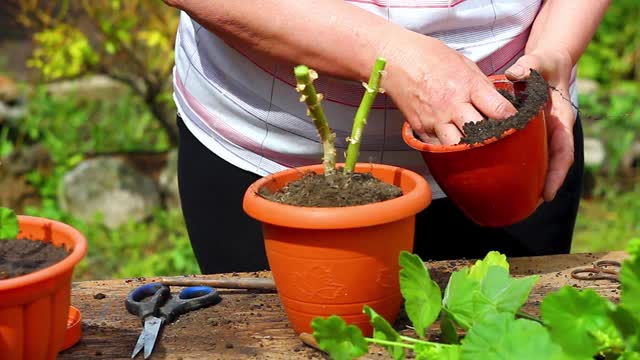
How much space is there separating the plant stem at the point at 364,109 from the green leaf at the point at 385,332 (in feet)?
0.72

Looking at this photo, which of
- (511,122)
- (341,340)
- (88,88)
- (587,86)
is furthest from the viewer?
(587,86)

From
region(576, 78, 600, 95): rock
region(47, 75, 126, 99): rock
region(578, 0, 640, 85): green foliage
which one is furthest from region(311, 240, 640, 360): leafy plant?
region(578, 0, 640, 85): green foliage

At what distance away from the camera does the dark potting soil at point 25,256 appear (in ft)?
3.28

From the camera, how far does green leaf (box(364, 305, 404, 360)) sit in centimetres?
102

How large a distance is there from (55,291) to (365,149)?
0.61 metres

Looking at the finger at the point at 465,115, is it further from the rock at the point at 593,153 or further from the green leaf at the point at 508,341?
the rock at the point at 593,153

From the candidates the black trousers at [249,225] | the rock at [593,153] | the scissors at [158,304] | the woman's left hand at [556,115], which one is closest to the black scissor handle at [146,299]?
the scissors at [158,304]

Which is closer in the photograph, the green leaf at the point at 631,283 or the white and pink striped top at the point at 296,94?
the green leaf at the point at 631,283

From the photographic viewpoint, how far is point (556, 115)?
1386 millimetres

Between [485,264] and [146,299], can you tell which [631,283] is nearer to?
[485,264]

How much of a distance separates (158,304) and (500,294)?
461 millimetres

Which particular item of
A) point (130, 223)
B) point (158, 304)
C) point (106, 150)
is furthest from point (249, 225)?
point (106, 150)

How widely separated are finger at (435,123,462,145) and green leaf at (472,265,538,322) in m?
0.24

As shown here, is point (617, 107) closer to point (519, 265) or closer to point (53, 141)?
point (53, 141)
